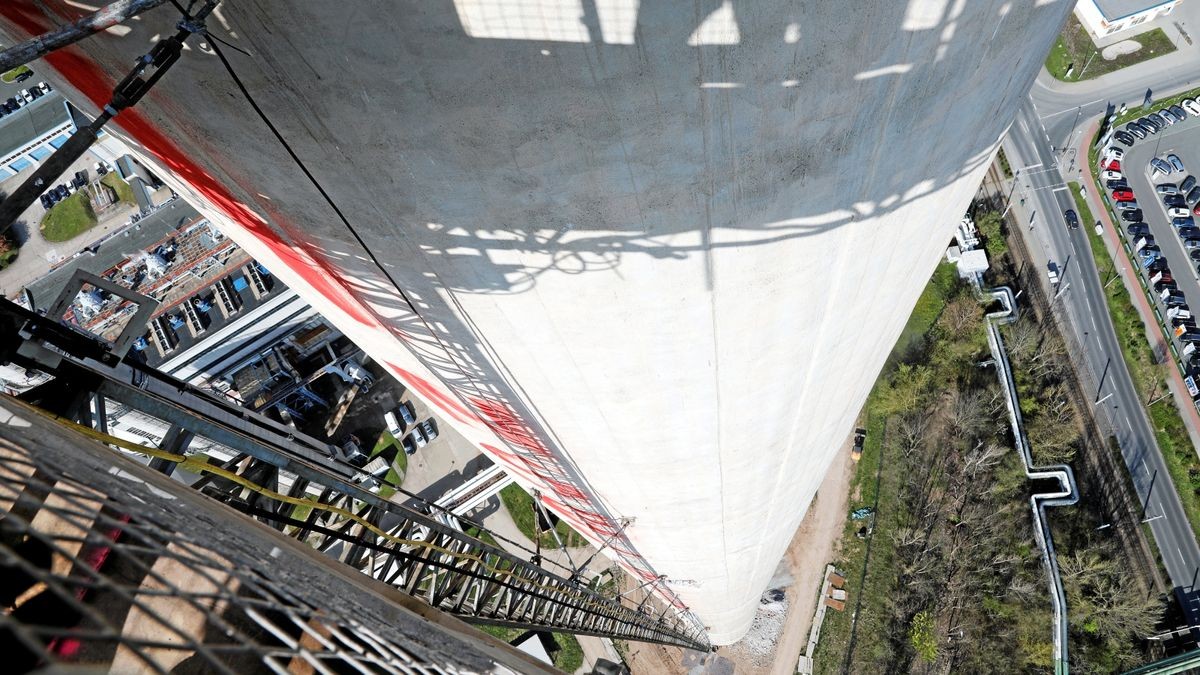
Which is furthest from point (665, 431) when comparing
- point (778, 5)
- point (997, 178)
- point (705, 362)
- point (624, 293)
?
point (997, 178)

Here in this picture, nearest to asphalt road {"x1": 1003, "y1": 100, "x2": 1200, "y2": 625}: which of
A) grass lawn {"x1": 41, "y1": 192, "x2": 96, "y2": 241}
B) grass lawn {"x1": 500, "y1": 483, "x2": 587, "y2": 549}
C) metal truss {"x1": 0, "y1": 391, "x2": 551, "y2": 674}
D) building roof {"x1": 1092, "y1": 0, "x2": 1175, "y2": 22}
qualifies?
building roof {"x1": 1092, "y1": 0, "x2": 1175, "y2": 22}

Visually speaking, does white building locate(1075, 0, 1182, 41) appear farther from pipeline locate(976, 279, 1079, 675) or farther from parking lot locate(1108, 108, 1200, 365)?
pipeline locate(976, 279, 1079, 675)

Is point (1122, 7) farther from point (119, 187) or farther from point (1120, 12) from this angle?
point (119, 187)

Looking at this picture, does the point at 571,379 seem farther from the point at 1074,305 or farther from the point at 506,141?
the point at 1074,305

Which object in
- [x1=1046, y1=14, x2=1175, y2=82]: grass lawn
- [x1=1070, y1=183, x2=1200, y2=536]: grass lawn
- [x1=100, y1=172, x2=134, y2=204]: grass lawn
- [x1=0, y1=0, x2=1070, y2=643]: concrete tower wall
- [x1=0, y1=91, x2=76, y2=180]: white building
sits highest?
[x1=1046, y1=14, x2=1175, y2=82]: grass lawn

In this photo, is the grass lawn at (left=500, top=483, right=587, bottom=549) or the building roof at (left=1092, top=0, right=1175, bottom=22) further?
the building roof at (left=1092, top=0, right=1175, bottom=22)

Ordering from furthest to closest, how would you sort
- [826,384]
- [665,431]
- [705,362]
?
[826,384], [665,431], [705,362]

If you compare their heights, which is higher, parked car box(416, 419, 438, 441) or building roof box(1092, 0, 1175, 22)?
building roof box(1092, 0, 1175, 22)

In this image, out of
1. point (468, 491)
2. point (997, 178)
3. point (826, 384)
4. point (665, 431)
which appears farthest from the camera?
point (997, 178)
